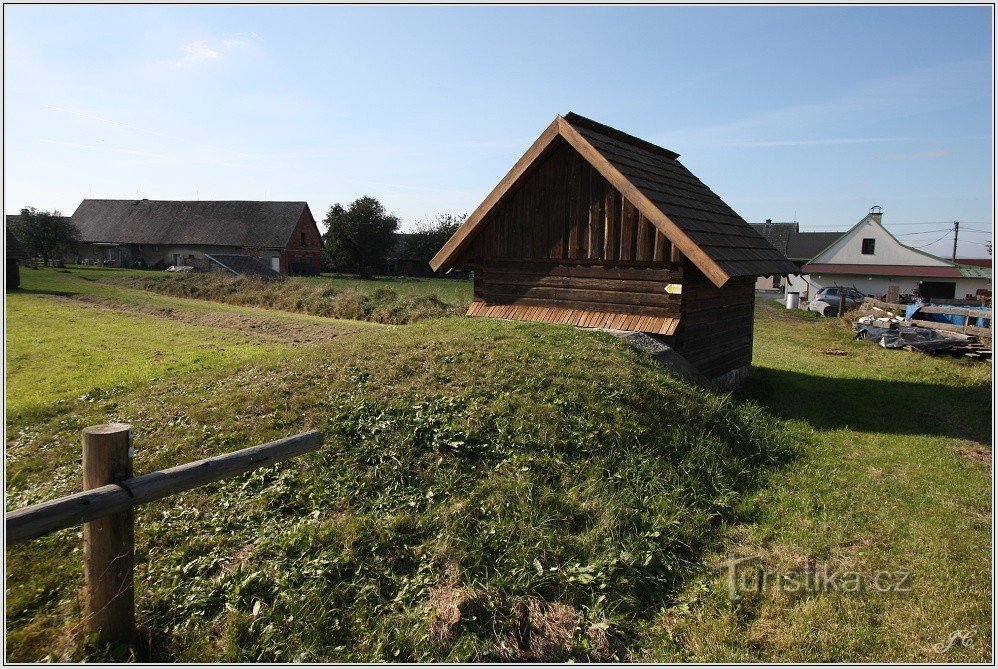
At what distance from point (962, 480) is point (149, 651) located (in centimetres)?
925

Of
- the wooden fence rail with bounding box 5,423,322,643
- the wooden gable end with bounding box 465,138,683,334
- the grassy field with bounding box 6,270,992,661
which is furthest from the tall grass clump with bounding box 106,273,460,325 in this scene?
the wooden fence rail with bounding box 5,423,322,643

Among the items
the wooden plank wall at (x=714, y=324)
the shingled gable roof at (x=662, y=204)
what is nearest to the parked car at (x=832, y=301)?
the wooden plank wall at (x=714, y=324)

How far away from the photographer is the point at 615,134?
45.9 ft

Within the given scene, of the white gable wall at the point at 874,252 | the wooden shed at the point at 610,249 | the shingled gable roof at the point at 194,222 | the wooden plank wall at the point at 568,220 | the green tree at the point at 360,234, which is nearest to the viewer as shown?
the wooden shed at the point at 610,249

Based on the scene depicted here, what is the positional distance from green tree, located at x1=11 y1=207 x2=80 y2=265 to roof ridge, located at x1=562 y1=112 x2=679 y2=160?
151 ft

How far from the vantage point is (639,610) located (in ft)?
16.9

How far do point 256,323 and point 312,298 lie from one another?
19.4 feet

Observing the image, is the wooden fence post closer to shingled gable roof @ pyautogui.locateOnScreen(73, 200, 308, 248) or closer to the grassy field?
the grassy field

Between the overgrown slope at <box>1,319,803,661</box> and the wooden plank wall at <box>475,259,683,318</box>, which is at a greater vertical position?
the wooden plank wall at <box>475,259,683,318</box>

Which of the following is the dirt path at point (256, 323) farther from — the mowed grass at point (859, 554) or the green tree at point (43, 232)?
the green tree at point (43, 232)

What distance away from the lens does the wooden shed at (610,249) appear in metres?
11.8

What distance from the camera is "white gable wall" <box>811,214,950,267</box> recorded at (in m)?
40.6

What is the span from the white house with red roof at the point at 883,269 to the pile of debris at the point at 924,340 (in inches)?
788

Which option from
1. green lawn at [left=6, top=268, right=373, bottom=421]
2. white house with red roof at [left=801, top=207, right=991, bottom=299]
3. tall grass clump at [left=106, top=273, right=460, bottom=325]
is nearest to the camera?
green lawn at [left=6, top=268, right=373, bottom=421]
